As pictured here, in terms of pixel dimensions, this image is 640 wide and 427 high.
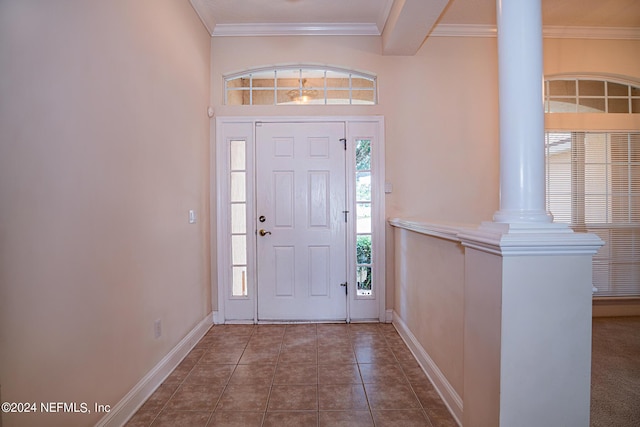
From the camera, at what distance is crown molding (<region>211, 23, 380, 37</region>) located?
3199mm

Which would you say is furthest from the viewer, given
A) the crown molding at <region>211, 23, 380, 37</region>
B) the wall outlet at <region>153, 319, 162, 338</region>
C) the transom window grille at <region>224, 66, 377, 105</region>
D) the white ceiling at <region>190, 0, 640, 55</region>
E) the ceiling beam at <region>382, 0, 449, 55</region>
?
the transom window grille at <region>224, 66, 377, 105</region>

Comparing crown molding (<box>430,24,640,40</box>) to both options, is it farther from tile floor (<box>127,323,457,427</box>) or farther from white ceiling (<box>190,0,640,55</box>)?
tile floor (<box>127,323,457,427</box>)

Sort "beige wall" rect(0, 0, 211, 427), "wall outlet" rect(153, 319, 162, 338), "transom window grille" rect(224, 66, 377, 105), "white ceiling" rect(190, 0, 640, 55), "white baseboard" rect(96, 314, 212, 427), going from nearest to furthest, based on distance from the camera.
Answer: "beige wall" rect(0, 0, 211, 427)
"white baseboard" rect(96, 314, 212, 427)
"wall outlet" rect(153, 319, 162, 338)
"white ceiling" rect(190, 0, 640, 55)
"transom window grille" rect(224, 66, 377, 105)

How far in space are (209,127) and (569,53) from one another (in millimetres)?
3924

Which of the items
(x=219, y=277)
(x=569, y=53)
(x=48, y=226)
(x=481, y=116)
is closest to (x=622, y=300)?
(x=481, y=116)

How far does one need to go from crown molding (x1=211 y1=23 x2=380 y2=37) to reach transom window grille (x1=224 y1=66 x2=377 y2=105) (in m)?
0.35

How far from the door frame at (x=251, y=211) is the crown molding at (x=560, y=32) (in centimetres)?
117

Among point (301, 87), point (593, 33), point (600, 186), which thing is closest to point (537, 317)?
point (301, 87)

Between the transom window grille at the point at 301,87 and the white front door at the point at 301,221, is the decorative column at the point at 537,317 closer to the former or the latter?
the white front door at the point at 301,221

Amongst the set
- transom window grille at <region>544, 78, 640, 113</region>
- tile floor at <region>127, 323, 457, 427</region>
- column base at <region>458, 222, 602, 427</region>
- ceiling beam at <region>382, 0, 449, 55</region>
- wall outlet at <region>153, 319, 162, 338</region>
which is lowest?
tile floor at <region>127, 323, 457, 427</region>

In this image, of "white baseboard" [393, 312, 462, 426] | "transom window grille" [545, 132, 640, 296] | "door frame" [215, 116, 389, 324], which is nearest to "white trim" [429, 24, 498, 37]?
"door frame" [215, 116, 389, 324]

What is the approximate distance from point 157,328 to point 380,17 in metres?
3.33

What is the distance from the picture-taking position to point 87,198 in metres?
1.50

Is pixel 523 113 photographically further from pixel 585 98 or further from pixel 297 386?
pixel 585 98
